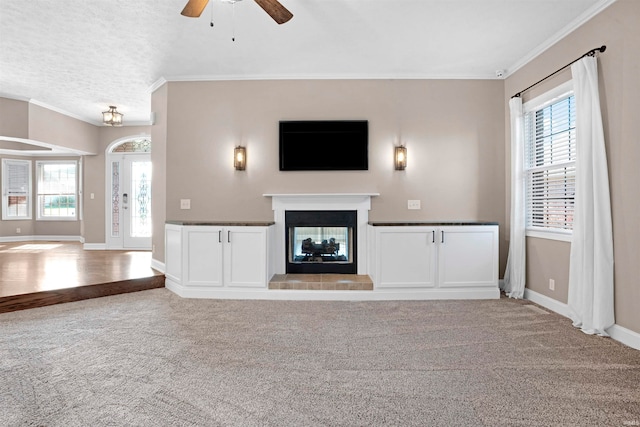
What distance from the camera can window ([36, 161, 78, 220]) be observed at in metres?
8.85

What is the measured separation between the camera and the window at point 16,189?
8461mm

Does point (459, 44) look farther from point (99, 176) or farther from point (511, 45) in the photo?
point (99, 176)

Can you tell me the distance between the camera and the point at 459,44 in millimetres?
3785

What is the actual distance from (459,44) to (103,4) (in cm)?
359

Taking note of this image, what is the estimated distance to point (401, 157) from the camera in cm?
452

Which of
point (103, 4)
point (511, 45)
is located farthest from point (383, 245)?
point (103, 4)

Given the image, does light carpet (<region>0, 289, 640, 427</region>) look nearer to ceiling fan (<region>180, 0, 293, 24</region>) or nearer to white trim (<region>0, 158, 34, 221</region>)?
ceiling fan (<region>180, 0, 293, 24</region>)

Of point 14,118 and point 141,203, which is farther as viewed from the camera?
point 141,203

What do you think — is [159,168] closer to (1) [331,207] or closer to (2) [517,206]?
(1) [331,207]

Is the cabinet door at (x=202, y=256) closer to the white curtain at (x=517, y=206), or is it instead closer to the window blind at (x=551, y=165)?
the white curtain at (x=517, y=206)

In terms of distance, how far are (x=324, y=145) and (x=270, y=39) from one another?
146cm

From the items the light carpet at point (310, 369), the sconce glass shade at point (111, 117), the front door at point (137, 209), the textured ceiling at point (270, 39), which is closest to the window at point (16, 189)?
the front door at point (137, 209)

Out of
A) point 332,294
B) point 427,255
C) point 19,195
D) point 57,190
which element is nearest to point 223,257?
point 332,294

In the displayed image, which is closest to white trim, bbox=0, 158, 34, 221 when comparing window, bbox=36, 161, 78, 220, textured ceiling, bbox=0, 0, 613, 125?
window, bbox=36, 161, 78, 220
